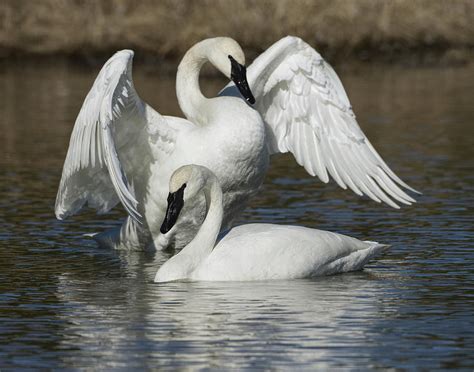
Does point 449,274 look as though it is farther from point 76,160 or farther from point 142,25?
point 142,25

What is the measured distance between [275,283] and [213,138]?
1558 mm

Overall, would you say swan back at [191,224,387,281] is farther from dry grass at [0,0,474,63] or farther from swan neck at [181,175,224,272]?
dry grass at [0,0,474,63]

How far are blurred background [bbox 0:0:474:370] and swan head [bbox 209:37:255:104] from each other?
4.79 feet

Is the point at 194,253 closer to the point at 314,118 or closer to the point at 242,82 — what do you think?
the point at 242,82

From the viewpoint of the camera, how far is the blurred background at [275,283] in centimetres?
761

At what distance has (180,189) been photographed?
971 centimetres

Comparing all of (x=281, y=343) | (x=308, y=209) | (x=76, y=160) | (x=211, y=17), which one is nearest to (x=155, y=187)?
(x=76, y=160)

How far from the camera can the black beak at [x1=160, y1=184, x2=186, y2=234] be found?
9.67m

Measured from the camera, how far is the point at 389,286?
31.1ft

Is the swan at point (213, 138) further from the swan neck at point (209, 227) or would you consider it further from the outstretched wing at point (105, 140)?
the swan neck at point (209, 227)

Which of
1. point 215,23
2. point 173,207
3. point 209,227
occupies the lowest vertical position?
point 215,23

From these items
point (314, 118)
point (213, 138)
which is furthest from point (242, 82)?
point (314, 118)

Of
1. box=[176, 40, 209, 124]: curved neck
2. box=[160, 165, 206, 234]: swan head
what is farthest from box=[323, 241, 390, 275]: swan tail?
box=[176, 40, 209, 124]: curved neck

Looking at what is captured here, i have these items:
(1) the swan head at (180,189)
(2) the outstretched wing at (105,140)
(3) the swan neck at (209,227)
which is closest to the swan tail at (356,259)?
(3) the swan neck at (209,227)
